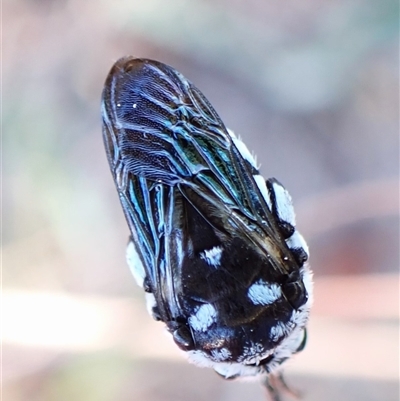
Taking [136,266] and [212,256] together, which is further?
[136,266]

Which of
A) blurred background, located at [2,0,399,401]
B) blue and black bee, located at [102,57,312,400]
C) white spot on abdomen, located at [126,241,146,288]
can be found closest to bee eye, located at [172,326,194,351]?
blue and black bee, located at [102,57,312,400]

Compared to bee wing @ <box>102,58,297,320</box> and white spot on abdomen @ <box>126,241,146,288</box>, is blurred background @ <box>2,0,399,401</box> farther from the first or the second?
bee wing @ <box>102,58,297,320</box>

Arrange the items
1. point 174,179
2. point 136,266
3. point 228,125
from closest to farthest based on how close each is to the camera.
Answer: point 174,179, point 136,266, point 228,125

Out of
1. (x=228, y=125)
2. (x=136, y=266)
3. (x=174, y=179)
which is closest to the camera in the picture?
(x=174, y=179)

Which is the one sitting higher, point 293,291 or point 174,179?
point 174,179

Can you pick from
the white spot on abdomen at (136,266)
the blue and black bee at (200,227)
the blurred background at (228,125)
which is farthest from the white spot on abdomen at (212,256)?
the blurred background at (228,125)

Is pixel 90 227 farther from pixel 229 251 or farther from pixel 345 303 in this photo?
pixel 229 251

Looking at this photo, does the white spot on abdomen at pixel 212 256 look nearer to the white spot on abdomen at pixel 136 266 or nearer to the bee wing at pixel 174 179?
the bee wing at pixel 174 179

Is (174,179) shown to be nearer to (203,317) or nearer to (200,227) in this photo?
Result: (200,227)

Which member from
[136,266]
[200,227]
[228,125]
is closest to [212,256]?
[200,227]
